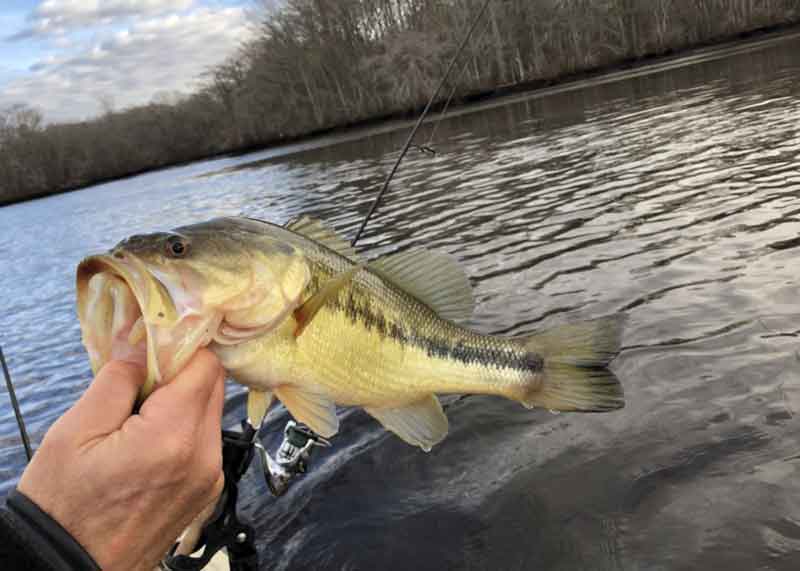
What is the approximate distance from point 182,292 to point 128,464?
0.52m

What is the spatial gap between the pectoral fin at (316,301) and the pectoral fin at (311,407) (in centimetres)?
25

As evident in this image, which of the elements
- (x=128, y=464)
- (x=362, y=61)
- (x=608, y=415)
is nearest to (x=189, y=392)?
(x=128, y=464)

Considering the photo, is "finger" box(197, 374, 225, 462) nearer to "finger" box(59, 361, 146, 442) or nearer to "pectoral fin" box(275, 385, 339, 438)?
"finger" box(59, 361, 146, 442)

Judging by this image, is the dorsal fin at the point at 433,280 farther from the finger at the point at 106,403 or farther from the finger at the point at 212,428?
the finger at the point at 106,403

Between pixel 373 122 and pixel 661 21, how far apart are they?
28223 millimetres

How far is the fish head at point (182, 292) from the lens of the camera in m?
1.67

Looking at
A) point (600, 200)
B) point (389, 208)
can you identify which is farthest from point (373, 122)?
point (600, 200)

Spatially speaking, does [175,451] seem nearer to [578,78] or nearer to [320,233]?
[320,233]

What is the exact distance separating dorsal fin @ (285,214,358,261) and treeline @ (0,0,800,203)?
4296cm

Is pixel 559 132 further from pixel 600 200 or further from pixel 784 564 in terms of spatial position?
pixel 784 564

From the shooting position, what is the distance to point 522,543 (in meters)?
4.08

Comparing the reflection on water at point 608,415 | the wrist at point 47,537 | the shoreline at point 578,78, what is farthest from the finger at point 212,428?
the shoreline at point 578,78

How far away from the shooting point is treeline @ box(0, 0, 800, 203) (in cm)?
5838

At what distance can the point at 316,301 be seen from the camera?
2051 mm
